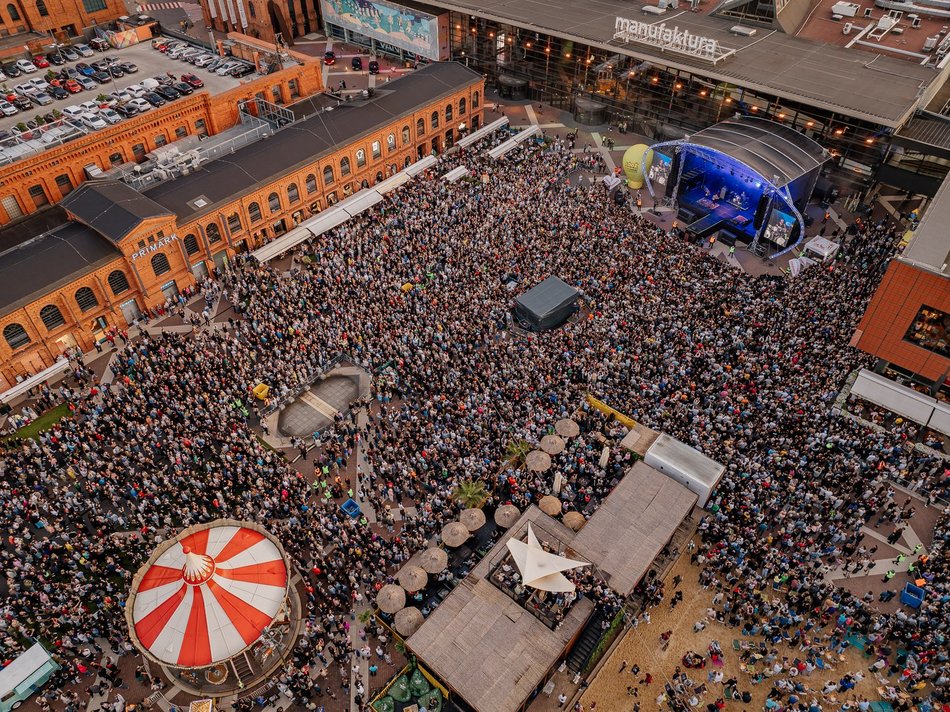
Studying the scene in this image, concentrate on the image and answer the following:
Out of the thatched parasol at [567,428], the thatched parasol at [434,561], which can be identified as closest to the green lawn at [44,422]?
the thatched parasol at [434,561]

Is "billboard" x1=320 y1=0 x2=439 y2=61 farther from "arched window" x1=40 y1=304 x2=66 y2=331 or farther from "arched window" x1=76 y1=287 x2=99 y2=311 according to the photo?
"arched window" x1=40 y1=304 x2=66 y2=331

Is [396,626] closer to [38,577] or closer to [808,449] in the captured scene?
[38,577]

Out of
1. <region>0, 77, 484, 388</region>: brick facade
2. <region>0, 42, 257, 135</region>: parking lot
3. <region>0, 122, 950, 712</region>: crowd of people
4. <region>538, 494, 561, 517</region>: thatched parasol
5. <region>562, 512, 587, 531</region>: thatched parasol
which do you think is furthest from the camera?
<region>0, 42, 257, 135</region>: parking lot

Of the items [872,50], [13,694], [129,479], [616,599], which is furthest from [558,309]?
[872,50]

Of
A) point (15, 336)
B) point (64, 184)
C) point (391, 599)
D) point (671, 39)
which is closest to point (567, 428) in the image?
point (391, 599)

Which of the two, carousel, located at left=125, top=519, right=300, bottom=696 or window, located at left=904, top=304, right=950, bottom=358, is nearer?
carousel, located at left=125, top=519, right=300, bottom=696

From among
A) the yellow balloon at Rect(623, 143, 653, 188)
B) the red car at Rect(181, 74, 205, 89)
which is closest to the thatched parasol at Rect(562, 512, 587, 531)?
the yellow balloon at Rect(623, 143, 653, 188)
